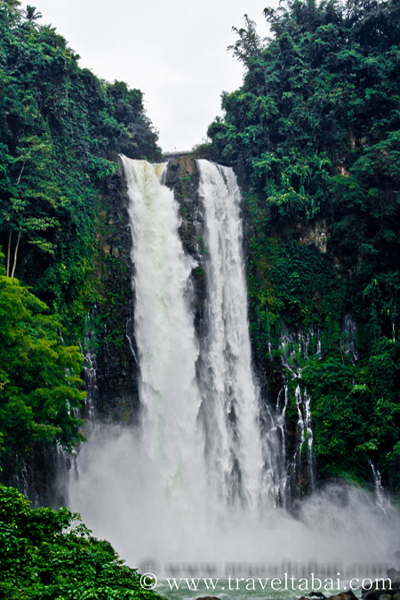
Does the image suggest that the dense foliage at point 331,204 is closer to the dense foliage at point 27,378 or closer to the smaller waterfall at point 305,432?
the smaller waterfall at point 305,432

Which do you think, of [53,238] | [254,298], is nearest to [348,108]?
[254,298]

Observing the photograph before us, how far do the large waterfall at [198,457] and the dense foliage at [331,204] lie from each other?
5.41ft

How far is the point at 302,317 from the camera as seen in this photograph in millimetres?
21891

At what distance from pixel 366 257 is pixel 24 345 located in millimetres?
15373

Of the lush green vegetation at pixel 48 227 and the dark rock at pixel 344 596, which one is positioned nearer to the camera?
the dark rock at pixel 344 596

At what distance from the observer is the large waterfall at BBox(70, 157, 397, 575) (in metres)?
16.5

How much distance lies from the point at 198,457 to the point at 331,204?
1313 cm

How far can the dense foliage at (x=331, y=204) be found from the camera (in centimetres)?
1923

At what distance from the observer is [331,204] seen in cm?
2266

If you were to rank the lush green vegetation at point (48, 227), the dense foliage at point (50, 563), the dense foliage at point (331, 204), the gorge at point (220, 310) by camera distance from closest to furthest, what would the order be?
the dense foliage at point (50, 563)
the lush green vegetation at point (48, 227)
the gorge at point (220, 310)
the dense foliage at point (331, 204)

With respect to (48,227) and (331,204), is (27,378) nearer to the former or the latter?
(48,227)

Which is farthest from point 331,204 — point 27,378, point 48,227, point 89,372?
point 27,378

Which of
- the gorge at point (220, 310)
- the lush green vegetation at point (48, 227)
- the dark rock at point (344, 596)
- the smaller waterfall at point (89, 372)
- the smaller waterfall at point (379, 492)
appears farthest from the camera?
the smaller waterfall at point (89, 372)

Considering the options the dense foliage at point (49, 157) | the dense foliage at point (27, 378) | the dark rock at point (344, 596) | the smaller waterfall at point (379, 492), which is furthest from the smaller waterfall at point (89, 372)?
the smaller waterfall at point (379, 492)
